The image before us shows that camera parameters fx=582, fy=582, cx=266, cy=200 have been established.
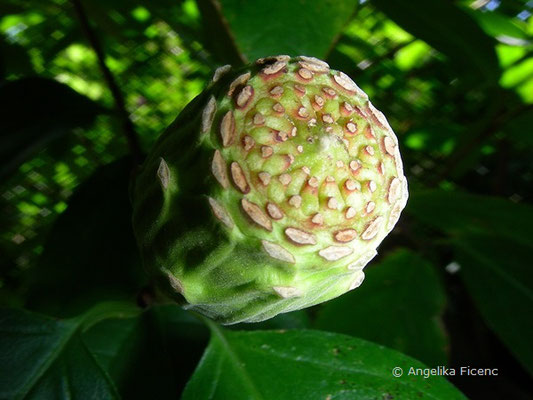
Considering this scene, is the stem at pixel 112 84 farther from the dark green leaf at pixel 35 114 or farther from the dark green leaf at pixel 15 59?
the dark green leaf at pixel 15 59

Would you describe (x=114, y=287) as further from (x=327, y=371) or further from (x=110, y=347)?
(x=327, y=371)

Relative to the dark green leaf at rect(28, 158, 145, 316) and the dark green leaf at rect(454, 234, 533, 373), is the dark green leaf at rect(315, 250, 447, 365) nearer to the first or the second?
the dark green leaf at rect(454, 234, 533, 373)

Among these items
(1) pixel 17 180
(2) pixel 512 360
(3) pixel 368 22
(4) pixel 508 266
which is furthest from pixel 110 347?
(2) pixel 512 360

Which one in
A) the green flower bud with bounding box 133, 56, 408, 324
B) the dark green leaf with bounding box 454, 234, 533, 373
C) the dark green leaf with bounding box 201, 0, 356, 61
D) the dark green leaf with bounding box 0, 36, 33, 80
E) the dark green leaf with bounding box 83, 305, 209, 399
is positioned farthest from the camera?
the dark green leaf with bounding box 0, 36, 33, 80

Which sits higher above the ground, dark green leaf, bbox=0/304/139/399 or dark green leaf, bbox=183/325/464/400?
dark green leaf, bbox=0/304/139/399

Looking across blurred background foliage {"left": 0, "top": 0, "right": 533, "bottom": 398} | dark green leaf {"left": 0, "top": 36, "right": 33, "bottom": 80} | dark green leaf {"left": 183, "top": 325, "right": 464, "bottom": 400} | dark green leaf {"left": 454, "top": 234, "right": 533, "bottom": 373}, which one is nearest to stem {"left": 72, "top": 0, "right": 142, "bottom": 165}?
blurred background foliage {"left": 0, "top": 0, "right": 533, "bottom": 398}

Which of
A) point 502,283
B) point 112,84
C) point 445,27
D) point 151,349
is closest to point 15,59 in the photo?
point 112,84

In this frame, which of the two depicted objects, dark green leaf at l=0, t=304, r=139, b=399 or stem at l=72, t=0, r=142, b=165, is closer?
dark green leaf at l=0, t=304, r=139, b=399

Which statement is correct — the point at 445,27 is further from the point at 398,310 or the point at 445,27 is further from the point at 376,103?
the point at 376,103

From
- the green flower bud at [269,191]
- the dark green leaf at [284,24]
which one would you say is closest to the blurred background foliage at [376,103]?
the dark green leaf at [284,24]
